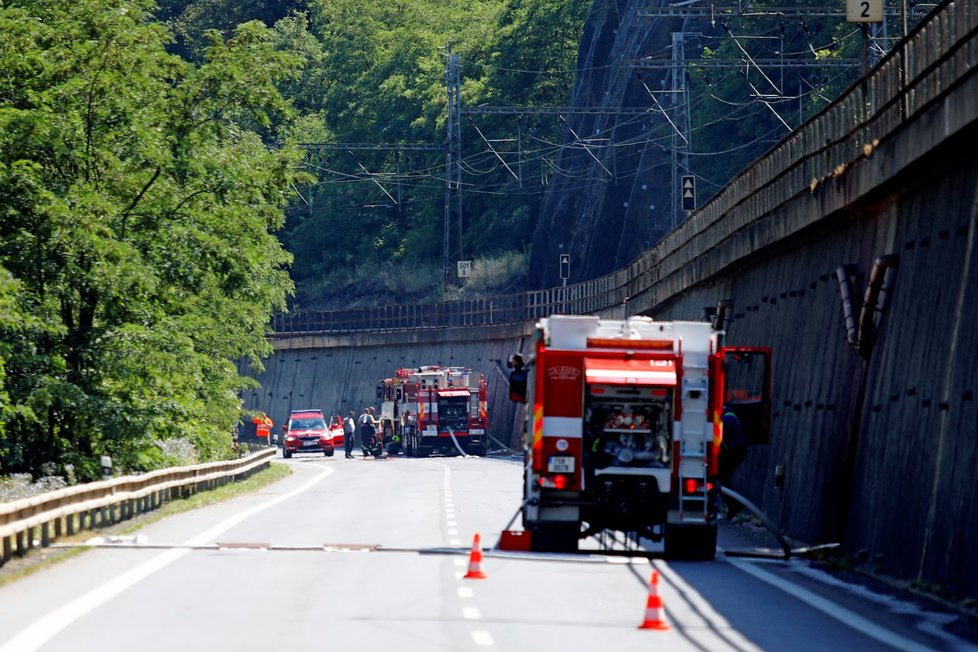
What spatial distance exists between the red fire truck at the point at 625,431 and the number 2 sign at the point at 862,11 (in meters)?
7.12

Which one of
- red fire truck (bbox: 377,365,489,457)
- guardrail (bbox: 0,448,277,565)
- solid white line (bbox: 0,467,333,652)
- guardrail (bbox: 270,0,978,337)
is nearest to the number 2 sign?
guardrail (bbox: 270,0,978,337)

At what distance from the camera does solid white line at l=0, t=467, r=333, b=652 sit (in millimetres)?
12852

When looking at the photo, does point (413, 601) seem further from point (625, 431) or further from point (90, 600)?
point (625, 431)

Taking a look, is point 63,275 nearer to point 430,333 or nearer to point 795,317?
point 795,317

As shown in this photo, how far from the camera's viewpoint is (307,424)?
74625 mm

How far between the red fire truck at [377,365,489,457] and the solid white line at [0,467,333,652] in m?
40.5

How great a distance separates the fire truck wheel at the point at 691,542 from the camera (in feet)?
70.4

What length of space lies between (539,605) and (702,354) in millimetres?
6539

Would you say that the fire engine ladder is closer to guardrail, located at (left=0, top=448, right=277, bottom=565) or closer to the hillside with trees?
guardrail, located at (left=0, top=448, right=277, bottom=565)

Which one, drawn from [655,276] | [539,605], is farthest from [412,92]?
[539,605]

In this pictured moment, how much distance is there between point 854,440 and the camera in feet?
72.8

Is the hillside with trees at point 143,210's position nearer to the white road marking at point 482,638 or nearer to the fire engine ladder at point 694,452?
the fire engine ladder at point 694,452

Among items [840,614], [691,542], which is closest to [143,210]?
[691,542]

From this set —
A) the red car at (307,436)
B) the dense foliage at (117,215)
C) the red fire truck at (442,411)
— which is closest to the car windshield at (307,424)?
the red car at (307,436)
